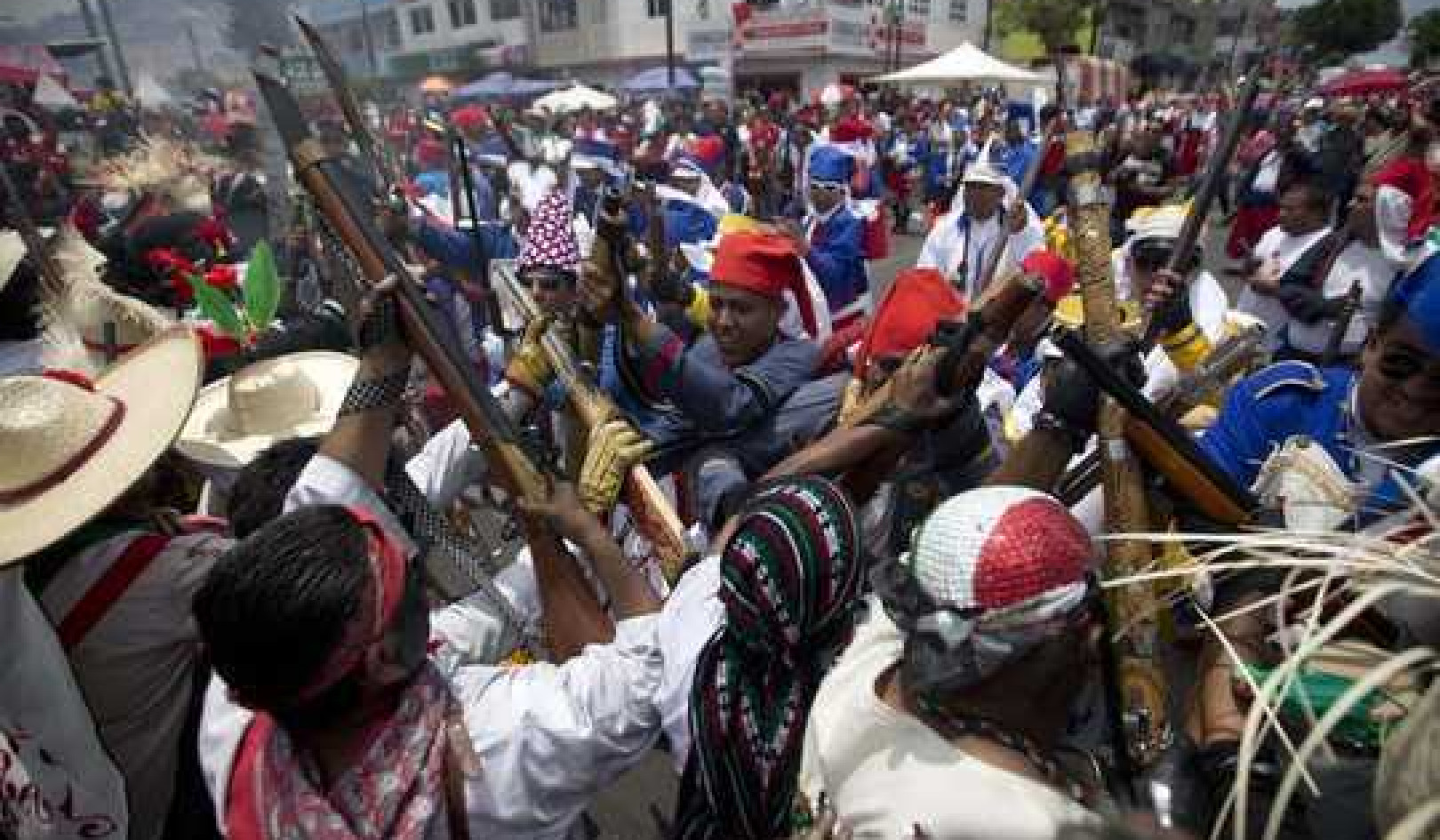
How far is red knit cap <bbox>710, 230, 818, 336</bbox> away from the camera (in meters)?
2.67

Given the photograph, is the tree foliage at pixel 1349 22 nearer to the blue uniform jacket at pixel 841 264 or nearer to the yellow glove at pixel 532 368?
the blue uniform jacket at pixel 841 264

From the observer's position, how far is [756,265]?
2.67 meters

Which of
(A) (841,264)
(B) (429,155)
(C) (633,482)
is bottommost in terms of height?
(A) (841,264)

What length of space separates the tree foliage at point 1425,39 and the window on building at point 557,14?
39.9m

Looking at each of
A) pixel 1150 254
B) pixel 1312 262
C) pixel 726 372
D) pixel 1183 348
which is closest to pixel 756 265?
pixel 726 372

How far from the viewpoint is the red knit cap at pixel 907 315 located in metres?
2.38

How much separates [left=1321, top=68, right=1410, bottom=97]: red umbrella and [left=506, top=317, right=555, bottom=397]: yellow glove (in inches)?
814

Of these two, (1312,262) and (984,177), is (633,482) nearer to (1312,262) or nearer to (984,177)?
(984,177)

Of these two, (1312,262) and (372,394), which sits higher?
(372,394)

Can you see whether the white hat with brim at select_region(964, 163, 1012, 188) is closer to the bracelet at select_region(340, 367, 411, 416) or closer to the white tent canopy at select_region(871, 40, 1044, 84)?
the bracelet at select_region(340, 367, 411, 416)

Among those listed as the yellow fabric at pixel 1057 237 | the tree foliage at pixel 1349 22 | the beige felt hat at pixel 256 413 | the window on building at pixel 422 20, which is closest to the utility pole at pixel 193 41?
the window on building at pixel 422 20

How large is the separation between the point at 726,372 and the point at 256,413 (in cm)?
165

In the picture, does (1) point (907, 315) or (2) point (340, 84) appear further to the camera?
(2) point (340, 84)

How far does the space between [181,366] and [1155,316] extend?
9.24ft
